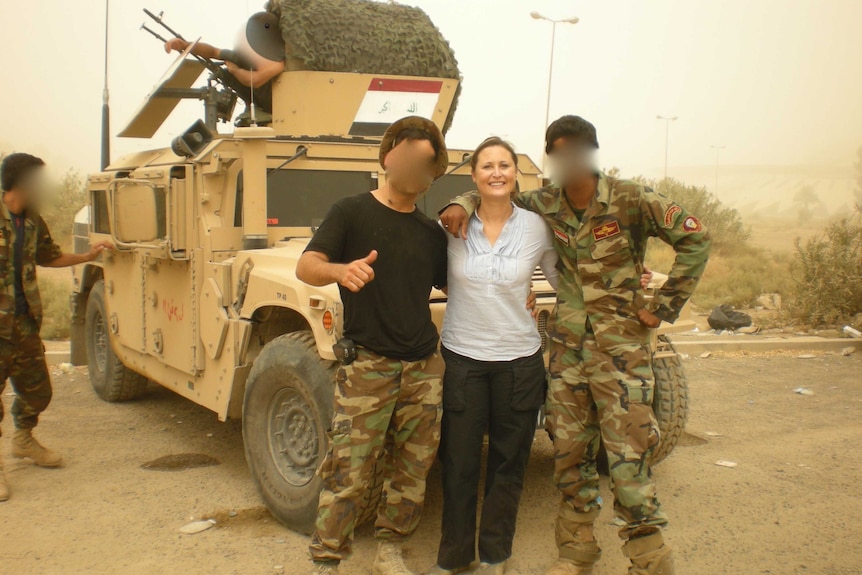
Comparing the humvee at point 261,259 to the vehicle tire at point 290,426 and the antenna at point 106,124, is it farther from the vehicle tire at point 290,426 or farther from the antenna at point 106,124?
the antenna at point 106,124

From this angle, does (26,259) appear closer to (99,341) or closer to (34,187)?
(34,187)

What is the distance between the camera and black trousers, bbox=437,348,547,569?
10.7 ft

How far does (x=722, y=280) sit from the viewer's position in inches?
583

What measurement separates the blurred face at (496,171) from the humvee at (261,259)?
0.77 meters

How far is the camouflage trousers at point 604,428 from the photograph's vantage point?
3.22 metres

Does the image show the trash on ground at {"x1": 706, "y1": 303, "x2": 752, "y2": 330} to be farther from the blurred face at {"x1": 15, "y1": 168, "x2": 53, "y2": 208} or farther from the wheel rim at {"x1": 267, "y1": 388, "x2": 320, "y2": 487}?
the blurred face at {"x1": 15, "y1": 168, "x2": 53, "y2": 208}

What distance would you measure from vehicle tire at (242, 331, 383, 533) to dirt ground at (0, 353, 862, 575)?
0.64 feet

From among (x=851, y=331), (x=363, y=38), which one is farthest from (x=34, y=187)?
(x=851, y=331)

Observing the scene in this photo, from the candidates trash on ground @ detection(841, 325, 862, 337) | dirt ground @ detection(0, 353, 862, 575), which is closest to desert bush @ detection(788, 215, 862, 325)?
trash on ground @ detection(841, 325, 862, 337)

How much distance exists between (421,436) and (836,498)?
2563 mm

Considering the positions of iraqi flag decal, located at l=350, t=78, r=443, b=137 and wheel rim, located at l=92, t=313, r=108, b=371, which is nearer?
iraqi flag decal, located at l=350, t=78, r=443, b=137

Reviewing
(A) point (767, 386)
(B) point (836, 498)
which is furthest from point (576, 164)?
(A) point (767, 386)

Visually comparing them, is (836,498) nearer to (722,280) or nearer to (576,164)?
(576,164)

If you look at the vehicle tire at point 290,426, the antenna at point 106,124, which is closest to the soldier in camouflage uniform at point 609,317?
the vehicle tire at point 290,426
